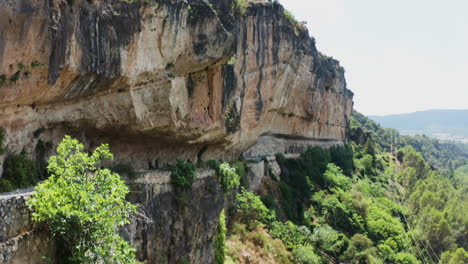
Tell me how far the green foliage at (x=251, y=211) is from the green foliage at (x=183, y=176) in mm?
6586

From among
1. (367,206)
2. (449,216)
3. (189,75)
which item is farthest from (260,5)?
(449,216)

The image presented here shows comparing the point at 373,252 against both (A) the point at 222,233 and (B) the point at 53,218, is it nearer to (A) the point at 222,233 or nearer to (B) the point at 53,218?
(A) the point at 222,233

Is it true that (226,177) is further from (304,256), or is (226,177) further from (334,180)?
(334,180)

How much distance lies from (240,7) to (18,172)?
47.4 feet

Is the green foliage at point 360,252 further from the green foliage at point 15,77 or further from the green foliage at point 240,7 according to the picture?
the green foliage at point 15,77

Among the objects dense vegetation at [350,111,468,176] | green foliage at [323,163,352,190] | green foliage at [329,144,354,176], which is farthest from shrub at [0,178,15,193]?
dense vegetation at [350,111,468,176]

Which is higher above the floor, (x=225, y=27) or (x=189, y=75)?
(x=225, y=27)

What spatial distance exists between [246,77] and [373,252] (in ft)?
51.8

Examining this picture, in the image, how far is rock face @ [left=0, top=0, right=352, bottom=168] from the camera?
10.8 meters

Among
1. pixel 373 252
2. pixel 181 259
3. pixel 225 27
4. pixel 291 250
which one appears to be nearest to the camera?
pixel 181 259

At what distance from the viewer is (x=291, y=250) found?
23.4 meters

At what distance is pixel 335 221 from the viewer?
32.2 meters

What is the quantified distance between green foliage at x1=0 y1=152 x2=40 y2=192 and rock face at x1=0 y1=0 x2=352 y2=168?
17.8 inches

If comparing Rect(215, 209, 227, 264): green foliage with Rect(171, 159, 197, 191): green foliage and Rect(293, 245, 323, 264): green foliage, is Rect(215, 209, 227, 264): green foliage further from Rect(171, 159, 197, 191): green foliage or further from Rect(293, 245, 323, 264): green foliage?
Rect(293, 245, 323, 264): green foliage
